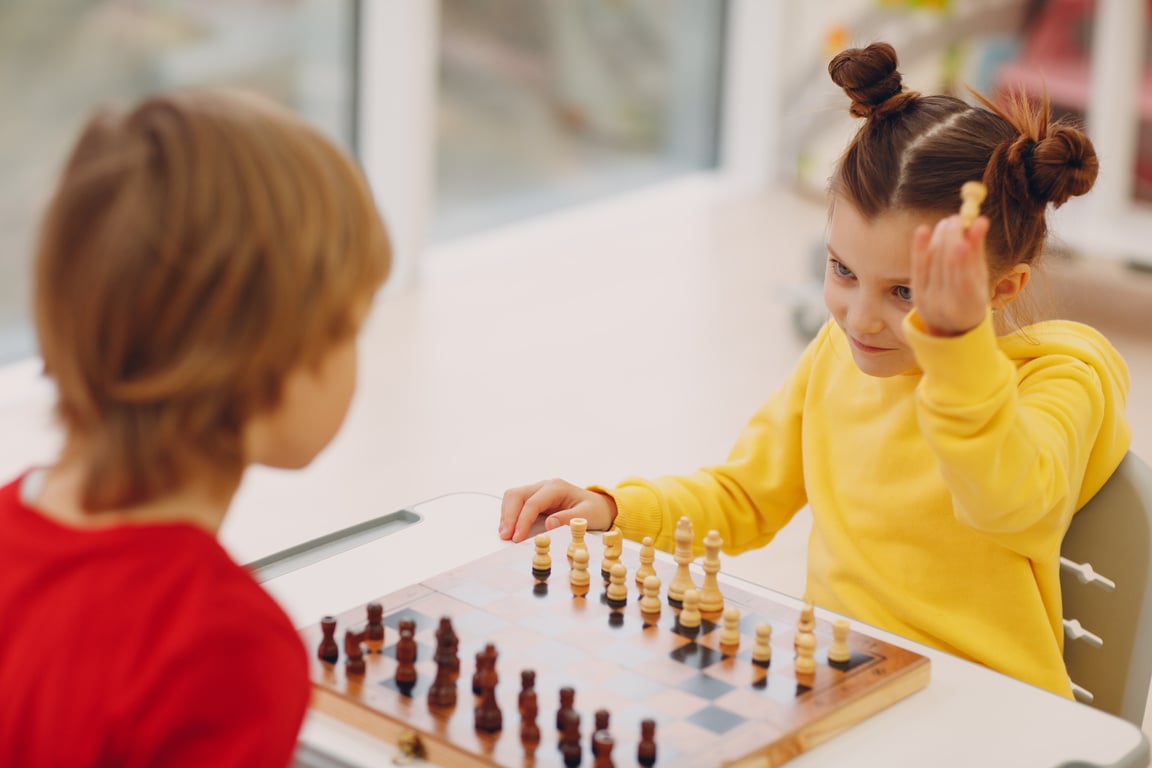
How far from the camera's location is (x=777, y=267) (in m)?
4.44

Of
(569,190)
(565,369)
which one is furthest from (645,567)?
(569,190)

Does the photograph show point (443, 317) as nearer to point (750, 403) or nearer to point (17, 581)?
point (750, 403)

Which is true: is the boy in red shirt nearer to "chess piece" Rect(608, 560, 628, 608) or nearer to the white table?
the white table

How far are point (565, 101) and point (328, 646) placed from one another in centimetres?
399

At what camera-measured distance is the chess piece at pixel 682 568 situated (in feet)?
3.79

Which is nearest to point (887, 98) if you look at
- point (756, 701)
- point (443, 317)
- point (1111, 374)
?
point (1111, 374)

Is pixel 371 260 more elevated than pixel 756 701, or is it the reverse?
pixel 371 260

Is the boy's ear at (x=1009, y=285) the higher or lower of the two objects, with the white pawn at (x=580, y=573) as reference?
higher

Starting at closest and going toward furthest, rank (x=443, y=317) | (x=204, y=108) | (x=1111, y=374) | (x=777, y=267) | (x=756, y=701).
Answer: (x=204, y=108)
(x=756, y=701)
(x=1111, y=374)
(x=443, y=317)
(x=777, y=267)

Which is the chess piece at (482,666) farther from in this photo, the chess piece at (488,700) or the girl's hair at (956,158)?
the girl's hair at (956,158)

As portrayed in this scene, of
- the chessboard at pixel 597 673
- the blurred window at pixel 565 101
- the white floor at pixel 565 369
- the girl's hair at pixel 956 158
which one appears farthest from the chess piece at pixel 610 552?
the blurred window at pixel 565 101

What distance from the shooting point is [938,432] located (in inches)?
44.9

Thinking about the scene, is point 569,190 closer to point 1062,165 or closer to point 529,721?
point 1062,165

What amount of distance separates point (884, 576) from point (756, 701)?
1.29 ft
